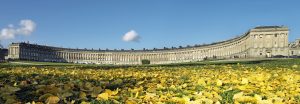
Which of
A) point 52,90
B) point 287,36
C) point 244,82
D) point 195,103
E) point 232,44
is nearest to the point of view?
point 195,103

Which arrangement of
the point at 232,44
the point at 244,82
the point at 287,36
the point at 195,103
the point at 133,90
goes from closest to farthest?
the point at 195,103
the point at 133,90
the point at 244,82
the point at 287,36
the point at 232,44

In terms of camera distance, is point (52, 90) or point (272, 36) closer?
point (52, 90)

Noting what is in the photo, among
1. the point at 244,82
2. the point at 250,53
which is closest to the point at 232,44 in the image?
the point at 250,53

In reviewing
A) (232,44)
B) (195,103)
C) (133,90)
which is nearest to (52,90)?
(133,90)

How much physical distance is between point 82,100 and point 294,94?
129 inches

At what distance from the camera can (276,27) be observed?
548ft

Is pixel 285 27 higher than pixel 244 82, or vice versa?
pixel 285 27

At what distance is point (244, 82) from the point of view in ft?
28.7

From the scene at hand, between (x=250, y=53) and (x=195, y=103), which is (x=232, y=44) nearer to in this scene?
(x=250, y=53)

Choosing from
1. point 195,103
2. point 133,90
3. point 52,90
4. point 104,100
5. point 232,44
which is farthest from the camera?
point 232,44

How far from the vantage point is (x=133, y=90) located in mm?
7273

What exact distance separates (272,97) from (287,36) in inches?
6511

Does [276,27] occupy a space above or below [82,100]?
above

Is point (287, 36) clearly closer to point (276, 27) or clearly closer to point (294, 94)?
point (276, 27)
